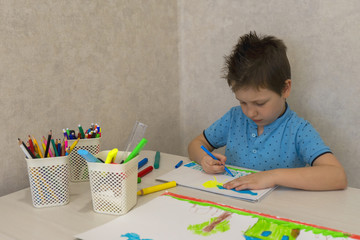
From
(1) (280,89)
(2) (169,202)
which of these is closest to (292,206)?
(2) (169,202)

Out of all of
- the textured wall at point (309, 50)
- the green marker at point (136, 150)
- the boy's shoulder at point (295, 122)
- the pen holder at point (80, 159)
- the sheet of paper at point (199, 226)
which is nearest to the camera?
the sheet of paper at point (199, 226)

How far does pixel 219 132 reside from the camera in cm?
117

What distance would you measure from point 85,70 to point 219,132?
493 millimetres

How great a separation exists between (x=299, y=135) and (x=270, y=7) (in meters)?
0.52

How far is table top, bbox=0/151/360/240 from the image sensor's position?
631mm

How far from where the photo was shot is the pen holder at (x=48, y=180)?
722mm

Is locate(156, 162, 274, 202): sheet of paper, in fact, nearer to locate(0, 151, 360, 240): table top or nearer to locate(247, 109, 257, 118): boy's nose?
locate(0, 151, 360, 240): table top

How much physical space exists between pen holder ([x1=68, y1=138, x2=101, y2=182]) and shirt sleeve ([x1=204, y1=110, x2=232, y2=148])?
44cm

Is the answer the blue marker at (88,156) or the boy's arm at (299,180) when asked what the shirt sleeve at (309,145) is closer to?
the boy's arm at (299,180)

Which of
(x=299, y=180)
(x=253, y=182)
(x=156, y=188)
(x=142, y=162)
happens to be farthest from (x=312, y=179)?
(x=142, y=162)

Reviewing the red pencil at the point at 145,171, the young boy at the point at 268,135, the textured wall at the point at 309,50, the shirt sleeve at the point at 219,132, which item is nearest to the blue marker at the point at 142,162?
the red pencil at the point at 145,171

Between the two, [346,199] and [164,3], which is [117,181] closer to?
[346,199]

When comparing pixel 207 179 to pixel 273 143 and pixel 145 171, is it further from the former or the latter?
pixel 273 143

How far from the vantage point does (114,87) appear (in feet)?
3.84
